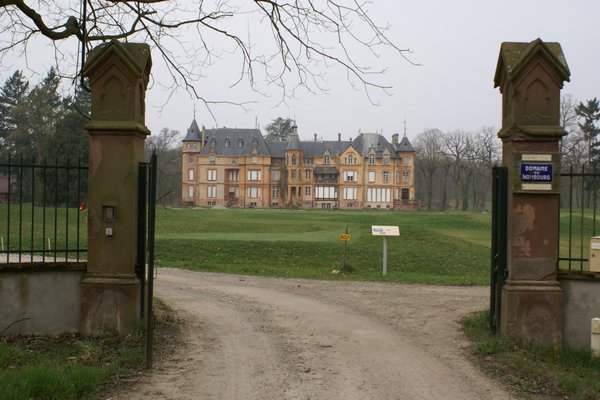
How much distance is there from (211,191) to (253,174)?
269 inches

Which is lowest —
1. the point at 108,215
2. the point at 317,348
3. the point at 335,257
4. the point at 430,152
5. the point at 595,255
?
the point at 335,257

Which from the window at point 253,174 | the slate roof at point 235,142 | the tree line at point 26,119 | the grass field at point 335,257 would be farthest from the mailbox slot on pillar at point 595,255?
the slate roof at point 235,142

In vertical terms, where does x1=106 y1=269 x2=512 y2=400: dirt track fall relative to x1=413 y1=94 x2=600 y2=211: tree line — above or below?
below

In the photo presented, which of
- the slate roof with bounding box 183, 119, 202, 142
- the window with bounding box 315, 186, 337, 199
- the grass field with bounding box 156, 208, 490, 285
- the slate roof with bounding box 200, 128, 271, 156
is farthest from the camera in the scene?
the slate roof with bounding box 183, 119, 202, 142

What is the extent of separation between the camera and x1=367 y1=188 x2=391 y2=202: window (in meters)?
85.7

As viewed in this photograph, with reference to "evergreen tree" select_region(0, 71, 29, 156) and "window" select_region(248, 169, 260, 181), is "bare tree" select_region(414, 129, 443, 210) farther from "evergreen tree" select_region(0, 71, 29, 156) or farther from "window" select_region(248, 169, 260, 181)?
"evergreen tree" select_region(0, 71, 29, 156)

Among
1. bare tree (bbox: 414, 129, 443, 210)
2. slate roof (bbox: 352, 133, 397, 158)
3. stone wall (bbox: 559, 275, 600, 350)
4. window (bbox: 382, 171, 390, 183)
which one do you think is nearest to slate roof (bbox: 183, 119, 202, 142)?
slate roof (bbox: 352, 133, 397, 158)

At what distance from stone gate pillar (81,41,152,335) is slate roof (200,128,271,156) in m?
81.0

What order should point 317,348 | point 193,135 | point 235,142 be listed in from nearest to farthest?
point 317,348
point 235,142
point 193,135

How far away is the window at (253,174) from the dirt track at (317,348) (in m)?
75.6

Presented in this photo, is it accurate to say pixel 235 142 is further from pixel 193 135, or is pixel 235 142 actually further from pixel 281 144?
pixel 281 144

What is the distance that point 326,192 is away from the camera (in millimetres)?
86625

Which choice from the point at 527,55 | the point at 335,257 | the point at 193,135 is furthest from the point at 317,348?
the point at 193,135

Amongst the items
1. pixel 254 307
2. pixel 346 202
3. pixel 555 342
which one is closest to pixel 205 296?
pixel 254 307
